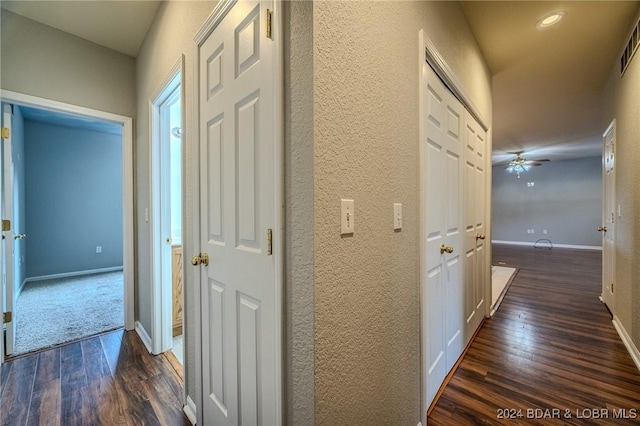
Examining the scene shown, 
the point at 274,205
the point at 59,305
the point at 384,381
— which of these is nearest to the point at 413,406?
the point at 384,381

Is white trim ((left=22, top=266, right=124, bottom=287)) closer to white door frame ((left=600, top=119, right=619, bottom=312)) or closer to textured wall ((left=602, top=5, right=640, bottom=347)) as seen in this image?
textured wall ((left=602, top=5, right=640, bottom=347))

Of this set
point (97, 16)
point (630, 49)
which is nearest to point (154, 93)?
point (97, 16)

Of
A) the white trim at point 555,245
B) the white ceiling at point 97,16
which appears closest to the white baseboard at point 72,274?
the white ceiling at point 97,16

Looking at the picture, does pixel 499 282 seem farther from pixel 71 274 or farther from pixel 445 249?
pixel 71 274

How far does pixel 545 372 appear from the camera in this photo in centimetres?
184

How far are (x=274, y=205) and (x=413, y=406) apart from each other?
122 centimetres

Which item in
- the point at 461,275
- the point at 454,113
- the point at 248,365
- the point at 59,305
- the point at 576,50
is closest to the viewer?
the point at 248,365

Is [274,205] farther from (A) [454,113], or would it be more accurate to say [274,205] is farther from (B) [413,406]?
(A) [454,113]

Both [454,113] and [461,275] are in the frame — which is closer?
[454,113]

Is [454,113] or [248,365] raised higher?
[454,113]

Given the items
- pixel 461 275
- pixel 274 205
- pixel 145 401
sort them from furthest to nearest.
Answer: pixel 461 275 → pixel 145 401 → pixel 274 205

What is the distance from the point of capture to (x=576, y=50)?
2422 mm

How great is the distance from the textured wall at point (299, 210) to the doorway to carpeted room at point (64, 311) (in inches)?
107

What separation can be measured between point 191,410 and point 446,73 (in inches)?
99.8
